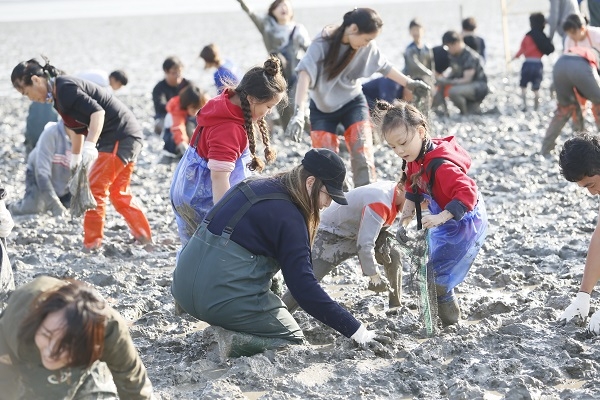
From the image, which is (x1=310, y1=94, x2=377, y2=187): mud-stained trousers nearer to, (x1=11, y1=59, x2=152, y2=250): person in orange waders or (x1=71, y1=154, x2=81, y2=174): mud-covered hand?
(x1=11, y1=59, x2=152, y2=250): person in orange waders

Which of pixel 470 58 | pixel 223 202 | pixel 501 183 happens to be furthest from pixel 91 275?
pixel 470 58

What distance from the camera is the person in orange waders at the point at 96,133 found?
6.11 m

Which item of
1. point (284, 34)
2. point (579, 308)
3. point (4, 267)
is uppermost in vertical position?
point (284, 34)

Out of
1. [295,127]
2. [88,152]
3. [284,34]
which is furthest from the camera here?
[284,34]

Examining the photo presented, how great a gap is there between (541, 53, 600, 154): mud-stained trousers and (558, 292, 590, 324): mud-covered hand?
4495 millimetres

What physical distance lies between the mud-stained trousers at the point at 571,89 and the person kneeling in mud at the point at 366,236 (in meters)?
4.27

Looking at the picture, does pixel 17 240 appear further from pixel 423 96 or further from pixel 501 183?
pixel 501 183

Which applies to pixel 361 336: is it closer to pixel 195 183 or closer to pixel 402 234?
pixel 402 234

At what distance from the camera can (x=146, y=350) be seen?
4742mm

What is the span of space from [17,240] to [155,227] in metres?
1.02

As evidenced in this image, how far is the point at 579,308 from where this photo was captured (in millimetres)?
4629

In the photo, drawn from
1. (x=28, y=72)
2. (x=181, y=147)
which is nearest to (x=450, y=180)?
(x=28, y=72)

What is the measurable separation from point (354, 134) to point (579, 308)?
249cm

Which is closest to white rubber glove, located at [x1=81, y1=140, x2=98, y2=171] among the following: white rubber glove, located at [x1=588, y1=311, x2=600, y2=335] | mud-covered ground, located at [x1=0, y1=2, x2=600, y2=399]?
mud-covered ground, located at [x1=0, y1=2, x2=600, y2=399]
